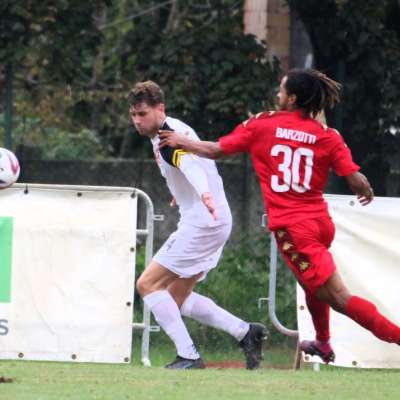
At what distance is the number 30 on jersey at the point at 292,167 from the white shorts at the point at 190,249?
1264 mm

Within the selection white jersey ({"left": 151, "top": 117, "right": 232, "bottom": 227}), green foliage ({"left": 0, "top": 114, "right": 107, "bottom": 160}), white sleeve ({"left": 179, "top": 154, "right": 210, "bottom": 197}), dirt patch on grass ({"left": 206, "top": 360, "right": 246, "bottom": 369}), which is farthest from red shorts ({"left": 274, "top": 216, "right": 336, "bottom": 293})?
green foliage ({"left": 0, "top": 114, "right": 107, "bottom": 160})

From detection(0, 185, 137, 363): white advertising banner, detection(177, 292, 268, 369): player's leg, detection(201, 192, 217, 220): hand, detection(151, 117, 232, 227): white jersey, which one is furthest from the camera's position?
detection(0, 185, 137, 363): white advertising banner

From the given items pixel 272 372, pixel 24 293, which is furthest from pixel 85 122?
pixel 272 372

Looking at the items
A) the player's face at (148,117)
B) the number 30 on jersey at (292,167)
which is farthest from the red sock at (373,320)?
the player's face at (148,117)

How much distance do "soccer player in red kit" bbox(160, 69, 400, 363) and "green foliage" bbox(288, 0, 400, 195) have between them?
18.2 feet

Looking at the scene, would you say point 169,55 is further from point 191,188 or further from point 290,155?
point 290,155

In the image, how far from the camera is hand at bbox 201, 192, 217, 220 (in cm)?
862

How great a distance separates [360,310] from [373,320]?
0.10 m

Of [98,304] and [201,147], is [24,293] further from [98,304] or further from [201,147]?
[201,147]

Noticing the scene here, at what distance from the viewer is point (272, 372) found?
8.80m

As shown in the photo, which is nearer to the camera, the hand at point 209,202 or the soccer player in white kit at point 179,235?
the hand at point 209,202

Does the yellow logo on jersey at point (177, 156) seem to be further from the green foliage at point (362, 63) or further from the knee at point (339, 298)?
the green foliage at point (362, 63)

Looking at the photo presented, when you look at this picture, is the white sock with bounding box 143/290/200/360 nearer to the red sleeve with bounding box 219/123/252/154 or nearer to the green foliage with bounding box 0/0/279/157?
the red sleeve with bounding box 219/123/252/154

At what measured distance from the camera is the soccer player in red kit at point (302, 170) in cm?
810
